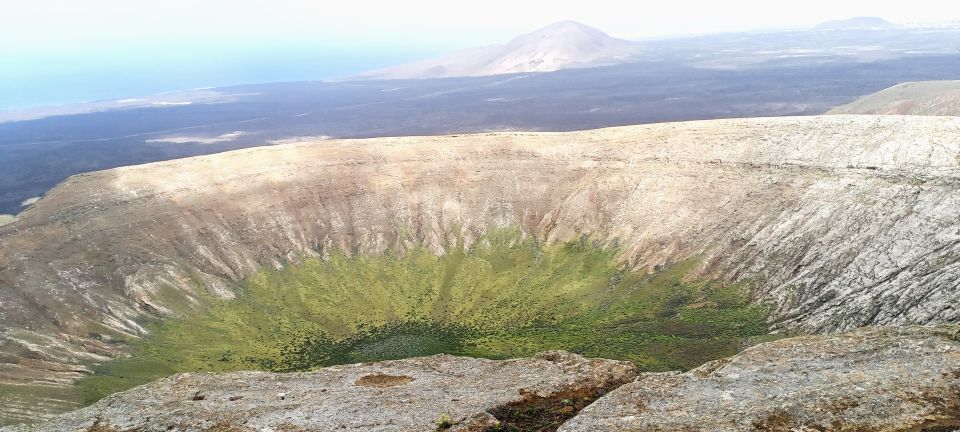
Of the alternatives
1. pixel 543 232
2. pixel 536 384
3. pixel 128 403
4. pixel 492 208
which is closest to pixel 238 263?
pixel 492 208

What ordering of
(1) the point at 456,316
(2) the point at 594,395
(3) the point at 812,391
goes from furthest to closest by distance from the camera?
1. (1) the point at 456,316
2. (2) the point at 594,395
3. (3) the point at 812,391

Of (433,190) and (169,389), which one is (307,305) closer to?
(433,190)

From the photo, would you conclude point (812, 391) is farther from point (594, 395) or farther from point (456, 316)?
point (456, 316)

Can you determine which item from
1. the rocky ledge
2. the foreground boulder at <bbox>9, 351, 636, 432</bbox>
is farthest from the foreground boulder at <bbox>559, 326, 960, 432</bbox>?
the foreground boulder at <bbox>9, 351, 636, 432</bbox>

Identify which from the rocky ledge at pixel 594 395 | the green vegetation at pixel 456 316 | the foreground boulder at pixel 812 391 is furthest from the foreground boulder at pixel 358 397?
the green vegetation at pixel 456 316

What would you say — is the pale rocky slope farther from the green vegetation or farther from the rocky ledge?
the rocky ledge

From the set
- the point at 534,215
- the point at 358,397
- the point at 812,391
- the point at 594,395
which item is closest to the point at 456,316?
→ the point at 534,215
